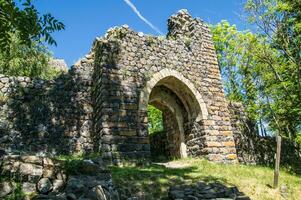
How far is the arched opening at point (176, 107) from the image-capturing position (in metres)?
10.5

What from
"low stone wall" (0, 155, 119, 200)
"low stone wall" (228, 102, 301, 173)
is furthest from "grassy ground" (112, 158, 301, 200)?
"low stone wall" (228, 102, 301, 173)

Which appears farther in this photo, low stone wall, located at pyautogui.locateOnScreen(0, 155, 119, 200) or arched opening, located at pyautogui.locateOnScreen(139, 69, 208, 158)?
arched opening, located at pyautogui.locateOnScreen(139, 69, 208, 158)

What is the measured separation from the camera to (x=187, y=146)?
1105 cm

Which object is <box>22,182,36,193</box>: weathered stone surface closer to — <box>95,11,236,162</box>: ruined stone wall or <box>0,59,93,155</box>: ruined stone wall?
<box>95,11,236,162</box>: ruined stone wall

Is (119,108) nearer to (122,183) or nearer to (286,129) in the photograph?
(122,183)

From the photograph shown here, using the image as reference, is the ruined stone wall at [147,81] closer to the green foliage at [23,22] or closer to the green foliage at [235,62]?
the green foliage at [23,22]

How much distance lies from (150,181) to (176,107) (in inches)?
208

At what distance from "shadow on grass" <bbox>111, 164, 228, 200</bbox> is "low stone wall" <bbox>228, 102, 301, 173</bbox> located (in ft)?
17.2

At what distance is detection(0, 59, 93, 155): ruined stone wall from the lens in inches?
329

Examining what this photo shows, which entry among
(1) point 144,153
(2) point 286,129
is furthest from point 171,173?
(2) point 286,129

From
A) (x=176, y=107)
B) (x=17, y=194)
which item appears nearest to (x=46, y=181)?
(x=17, y=194)

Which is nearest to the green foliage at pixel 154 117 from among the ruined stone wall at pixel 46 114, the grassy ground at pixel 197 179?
the ruined stone wall at pixel 46 114

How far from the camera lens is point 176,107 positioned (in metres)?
11.5

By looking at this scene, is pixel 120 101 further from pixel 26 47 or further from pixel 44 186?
pixel 26 47
